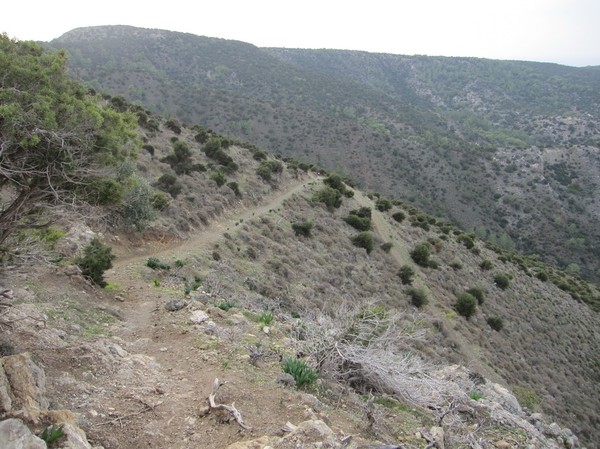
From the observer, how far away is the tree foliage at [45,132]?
5.29 metres

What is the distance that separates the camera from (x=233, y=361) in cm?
749

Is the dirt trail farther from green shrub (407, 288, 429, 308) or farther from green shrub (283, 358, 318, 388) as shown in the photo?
green shrub (407, 288, 429, 308)

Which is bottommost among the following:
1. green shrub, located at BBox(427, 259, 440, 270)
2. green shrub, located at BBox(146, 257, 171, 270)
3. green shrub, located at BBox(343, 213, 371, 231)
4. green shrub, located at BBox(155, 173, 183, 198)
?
green shrub, located at BBox(427, 259, 440, 270)

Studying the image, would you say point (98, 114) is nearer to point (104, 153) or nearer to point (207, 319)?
point (104, 153)

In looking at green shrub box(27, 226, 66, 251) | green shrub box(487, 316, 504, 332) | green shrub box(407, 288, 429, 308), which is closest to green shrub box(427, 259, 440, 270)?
green shrub box(487, 316, 504, 332)

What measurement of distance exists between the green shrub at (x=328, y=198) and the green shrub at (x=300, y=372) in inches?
1042

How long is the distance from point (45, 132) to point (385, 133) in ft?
276

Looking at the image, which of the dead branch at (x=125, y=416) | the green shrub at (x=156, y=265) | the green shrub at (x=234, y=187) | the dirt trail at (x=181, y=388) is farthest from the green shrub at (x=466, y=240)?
the dead branch at (x=125, y=416)

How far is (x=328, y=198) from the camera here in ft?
111

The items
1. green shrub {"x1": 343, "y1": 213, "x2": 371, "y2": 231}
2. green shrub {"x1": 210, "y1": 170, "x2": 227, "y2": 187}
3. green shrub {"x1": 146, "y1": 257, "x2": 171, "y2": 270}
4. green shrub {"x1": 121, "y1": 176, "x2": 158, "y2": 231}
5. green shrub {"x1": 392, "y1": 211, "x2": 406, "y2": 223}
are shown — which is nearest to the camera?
green shrub {"x1": 146, "y1": 257, "x2": 171, "y2": 270}

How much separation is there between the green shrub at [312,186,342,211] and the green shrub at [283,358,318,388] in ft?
86.9

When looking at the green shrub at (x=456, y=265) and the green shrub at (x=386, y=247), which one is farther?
the green shrub at (x=456, y=265)

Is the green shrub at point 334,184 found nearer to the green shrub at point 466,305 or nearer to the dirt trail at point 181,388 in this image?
the green shrub at point 466,305

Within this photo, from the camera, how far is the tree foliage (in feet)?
17.4
